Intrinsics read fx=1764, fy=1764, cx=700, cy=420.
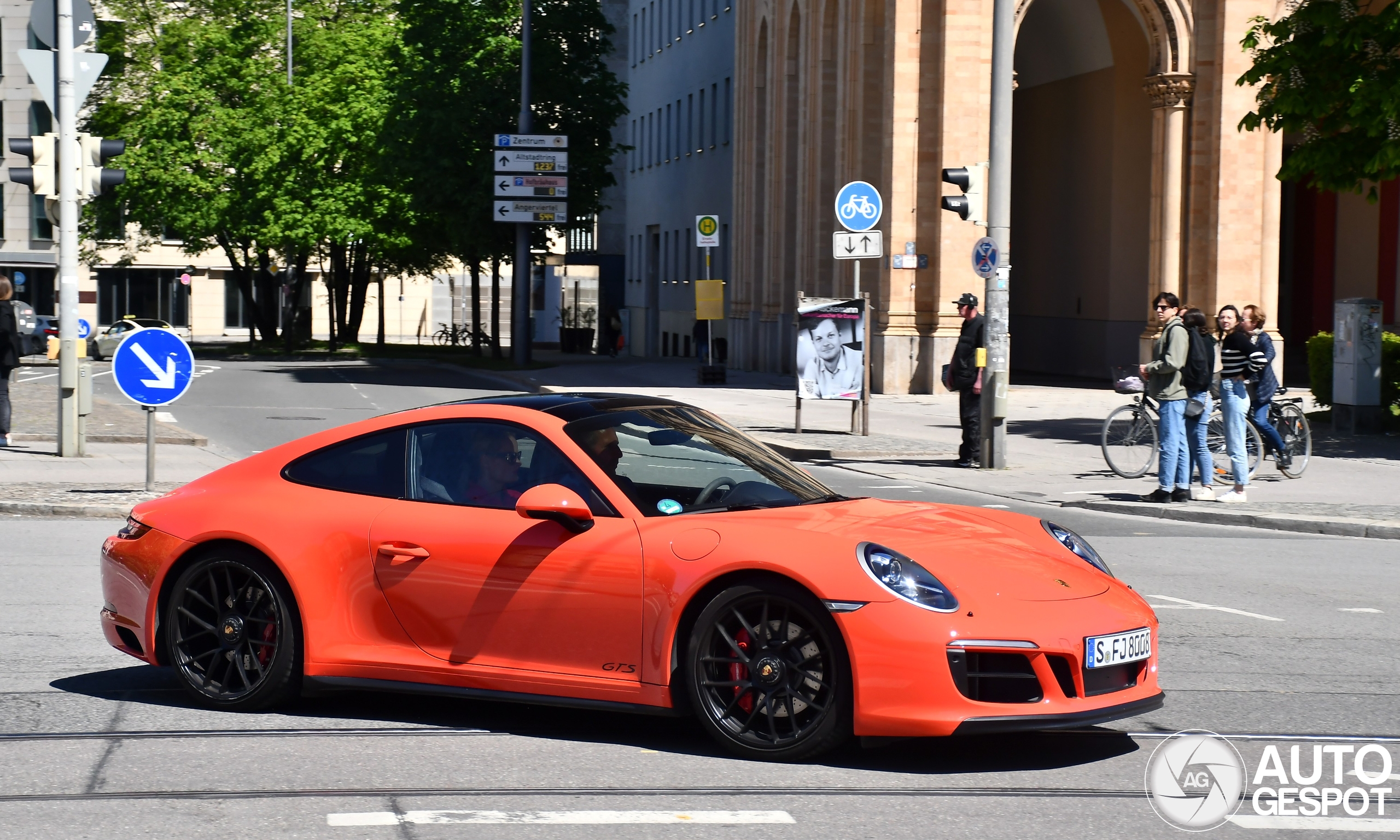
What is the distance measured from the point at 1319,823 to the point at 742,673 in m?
1.85

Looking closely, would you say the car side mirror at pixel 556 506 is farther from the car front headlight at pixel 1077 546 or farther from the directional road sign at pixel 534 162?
the directional road sign at pixel 534 162

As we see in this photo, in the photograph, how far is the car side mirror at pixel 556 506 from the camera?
609 centimetres

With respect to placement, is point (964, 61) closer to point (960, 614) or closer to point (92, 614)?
point (92, 614)

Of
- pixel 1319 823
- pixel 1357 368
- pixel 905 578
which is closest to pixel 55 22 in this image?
pixel 905 578

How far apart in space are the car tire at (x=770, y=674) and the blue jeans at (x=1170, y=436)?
10.5 meters

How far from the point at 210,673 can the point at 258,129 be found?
52.8 meters

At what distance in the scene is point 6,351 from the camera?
1938 centimetres

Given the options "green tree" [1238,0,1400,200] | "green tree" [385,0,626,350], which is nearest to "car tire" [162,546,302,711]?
"green tree" [1238,0,1400,200]

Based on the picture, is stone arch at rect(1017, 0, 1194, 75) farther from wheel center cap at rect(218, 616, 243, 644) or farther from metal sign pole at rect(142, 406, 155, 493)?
wheel center cap at rect(218, 616, 243, 644)

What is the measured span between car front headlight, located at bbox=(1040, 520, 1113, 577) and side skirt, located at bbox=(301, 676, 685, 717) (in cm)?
161

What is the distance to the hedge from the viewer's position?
2320 cm

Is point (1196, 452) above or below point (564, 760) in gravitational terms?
above

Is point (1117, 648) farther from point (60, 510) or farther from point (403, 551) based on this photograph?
point (60, 510)

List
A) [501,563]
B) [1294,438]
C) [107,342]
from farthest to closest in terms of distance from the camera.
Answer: [107,342]
[1294,438]
[501,563]
